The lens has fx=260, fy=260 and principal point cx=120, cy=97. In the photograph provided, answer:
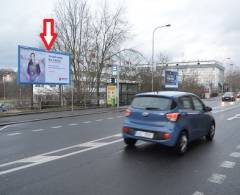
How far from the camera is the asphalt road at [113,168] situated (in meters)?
4.67

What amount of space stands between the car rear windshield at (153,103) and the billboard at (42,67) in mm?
13463

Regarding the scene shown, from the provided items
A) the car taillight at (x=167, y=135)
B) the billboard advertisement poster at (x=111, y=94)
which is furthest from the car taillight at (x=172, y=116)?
the billboard advertisement poster at (x=111, y=94)

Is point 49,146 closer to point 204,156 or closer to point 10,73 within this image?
point 204,156

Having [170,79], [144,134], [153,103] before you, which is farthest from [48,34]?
[170,79]

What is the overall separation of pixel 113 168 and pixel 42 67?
16.1 m

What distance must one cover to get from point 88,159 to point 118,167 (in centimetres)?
101

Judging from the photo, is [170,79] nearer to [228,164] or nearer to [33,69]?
[33,69]

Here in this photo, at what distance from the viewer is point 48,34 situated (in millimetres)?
25719

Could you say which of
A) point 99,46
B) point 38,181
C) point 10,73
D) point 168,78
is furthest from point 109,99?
point 10,73

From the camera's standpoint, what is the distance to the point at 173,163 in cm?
634

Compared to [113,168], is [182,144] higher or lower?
higher

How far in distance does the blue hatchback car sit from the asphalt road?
1.43ft

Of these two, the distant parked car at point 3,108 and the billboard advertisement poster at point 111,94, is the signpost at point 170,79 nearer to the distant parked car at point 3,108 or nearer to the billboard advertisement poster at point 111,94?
the billboard advertisement poster at point 111,94

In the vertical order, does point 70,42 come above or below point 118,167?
above
